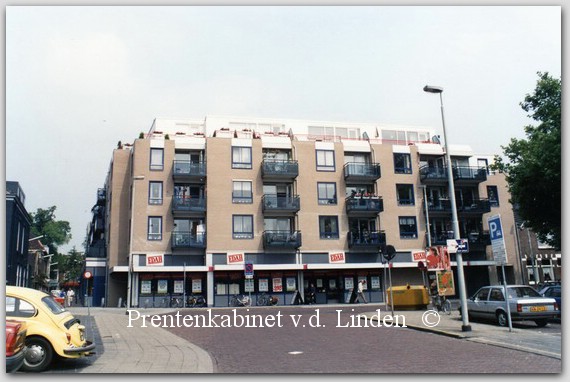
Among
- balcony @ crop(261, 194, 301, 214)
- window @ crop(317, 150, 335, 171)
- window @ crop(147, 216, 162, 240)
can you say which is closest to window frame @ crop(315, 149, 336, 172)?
window @ crop(317, 150, 335, 171)

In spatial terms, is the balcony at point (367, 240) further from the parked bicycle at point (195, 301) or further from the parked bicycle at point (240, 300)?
the parked bicycle at point (195, 301)

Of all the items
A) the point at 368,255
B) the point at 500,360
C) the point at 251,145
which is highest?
the point at 251,145

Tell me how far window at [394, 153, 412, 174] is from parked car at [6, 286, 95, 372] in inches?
1455

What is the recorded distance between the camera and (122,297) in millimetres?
39250

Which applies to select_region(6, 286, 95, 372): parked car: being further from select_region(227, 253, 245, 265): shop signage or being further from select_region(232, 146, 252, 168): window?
select_region(232, 146, 252, 168): window

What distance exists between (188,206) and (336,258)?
12.5m

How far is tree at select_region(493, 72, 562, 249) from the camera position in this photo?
21281mm

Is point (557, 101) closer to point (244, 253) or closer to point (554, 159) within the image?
point (554, 159)

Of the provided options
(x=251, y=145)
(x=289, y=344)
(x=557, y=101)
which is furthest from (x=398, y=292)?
(x=251, y=145)

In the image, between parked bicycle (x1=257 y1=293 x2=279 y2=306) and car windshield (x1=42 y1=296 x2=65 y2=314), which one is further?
parked bicycle (x1=257 y1=293 x2=279 y2=306)

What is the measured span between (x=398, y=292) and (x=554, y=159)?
9.58 meters

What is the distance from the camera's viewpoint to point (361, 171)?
42.4m

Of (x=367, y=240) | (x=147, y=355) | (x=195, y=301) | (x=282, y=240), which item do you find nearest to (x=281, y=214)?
(x=282, y=240)

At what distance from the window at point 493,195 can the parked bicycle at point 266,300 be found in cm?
2159
